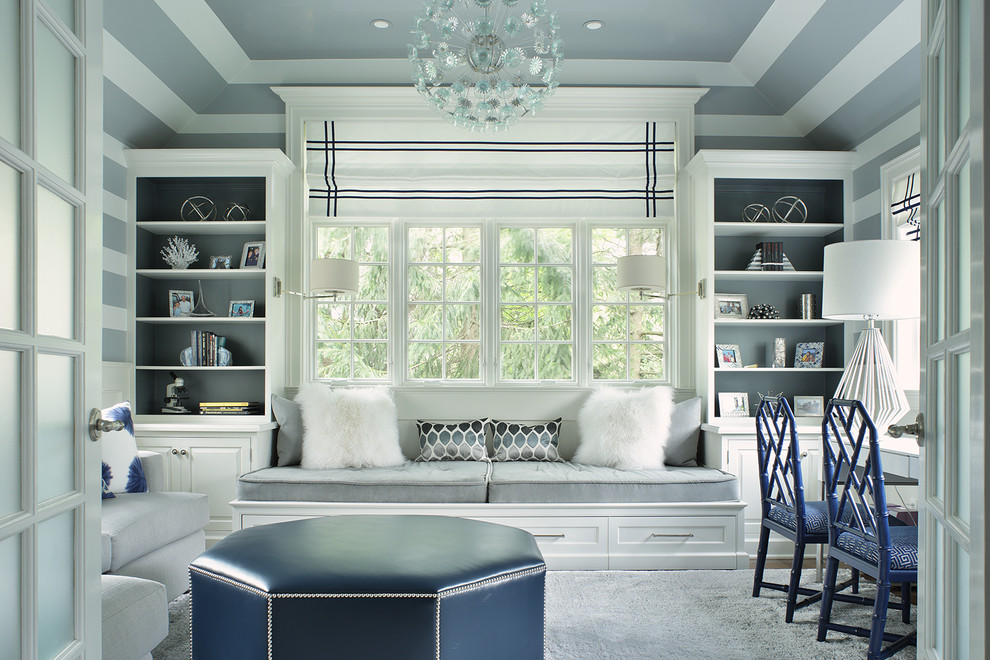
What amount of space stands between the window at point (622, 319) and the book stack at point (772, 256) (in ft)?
2.12

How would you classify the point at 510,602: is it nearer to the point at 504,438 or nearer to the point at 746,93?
the point at 504,438

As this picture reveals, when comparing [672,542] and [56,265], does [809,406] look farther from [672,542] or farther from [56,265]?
[56,265]

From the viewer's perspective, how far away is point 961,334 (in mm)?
1100

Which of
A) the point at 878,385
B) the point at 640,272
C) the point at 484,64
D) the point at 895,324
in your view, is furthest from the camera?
the point at 640,272

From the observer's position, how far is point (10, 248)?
108 cm

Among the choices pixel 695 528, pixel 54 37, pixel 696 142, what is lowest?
pixel 695 528

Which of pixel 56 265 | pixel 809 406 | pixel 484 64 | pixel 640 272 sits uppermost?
pixel 484 64

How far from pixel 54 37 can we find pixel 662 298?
3.80 metres

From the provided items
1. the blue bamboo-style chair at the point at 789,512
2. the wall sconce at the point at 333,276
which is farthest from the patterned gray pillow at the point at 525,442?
the blue bamboo-style chair at the point at 789,512

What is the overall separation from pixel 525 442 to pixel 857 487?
2151 mm

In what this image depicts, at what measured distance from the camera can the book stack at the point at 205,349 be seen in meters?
4.39

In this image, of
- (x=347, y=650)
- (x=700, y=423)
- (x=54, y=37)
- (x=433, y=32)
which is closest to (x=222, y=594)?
(x=347, y=650)

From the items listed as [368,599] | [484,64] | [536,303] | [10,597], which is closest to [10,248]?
[10,597]

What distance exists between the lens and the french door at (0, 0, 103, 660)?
1.07 m
